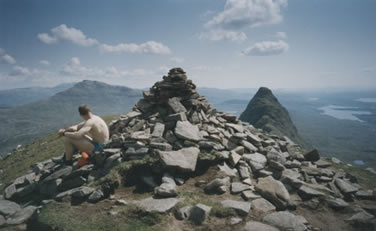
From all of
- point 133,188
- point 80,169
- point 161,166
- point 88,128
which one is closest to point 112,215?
point 133,188

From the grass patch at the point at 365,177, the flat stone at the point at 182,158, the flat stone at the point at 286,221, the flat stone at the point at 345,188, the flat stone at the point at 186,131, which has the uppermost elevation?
the flat stone at the point at 186,131

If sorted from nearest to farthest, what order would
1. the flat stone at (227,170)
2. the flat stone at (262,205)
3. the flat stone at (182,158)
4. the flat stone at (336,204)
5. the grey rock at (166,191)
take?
the flat stone at (262,205) → the grey rock at (166,191) → the flat stone at (336,204) → the flat stone at (182,158) → the flat stone at (227,170)

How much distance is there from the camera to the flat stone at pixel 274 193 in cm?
825

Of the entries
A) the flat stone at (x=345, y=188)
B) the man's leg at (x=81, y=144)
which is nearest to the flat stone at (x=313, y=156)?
the flat stone at (x=345, y=188)

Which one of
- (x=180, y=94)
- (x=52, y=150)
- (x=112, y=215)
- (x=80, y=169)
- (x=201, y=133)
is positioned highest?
(x=180, y=94)

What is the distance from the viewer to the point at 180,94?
1576 cm

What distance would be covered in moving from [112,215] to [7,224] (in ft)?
14.2

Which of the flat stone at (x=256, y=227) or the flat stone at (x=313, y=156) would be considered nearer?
the flat stone at (x=256, y=227)

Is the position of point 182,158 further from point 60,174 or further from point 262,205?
point 60,174

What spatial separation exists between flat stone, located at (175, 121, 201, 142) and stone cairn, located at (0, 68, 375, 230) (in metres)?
0.06

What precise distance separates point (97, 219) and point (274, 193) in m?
6.96

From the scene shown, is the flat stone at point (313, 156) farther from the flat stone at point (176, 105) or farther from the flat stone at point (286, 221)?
the flat stone at point (176, 105)

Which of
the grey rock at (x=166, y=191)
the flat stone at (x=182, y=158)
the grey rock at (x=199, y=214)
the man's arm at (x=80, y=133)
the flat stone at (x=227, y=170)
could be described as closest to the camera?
the grey rock at (x=199, y=214)

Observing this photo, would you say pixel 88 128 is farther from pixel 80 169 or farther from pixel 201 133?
pixel 201 133
